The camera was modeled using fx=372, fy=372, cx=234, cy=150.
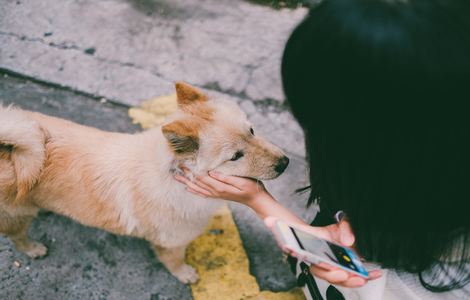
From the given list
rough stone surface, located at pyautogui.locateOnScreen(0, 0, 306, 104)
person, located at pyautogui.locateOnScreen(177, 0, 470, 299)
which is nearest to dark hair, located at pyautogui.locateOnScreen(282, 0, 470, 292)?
person, located at pyautogui.locateOnScreen(177, 0, 470, 299)

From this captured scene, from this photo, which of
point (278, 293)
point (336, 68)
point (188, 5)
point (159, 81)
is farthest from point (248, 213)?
point (188, 5)

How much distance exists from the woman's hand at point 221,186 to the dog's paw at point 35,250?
1.39 meters

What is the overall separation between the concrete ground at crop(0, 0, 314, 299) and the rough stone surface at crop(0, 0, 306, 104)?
0.03 feet

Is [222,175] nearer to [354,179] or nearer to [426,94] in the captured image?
[354,179]

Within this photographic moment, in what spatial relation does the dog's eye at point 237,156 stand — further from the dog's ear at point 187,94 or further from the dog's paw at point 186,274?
the dog's paw at point 186,274

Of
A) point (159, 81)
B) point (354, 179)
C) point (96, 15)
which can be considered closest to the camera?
point (354, 179)

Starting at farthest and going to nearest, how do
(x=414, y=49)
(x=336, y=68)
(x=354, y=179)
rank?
(x=354, y=179) < (x=336, y=68) < (x=414, y=49)

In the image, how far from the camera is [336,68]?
1.23 meters

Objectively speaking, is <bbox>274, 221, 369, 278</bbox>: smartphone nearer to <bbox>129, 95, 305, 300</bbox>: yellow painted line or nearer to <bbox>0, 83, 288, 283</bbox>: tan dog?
<bbox>0, 83, 288, 283</bbox>: tan dog

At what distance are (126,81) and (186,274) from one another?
1.91m

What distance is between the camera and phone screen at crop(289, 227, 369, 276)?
1.50 meters

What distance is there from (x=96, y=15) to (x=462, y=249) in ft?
12.7

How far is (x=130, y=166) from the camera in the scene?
7.12 ft

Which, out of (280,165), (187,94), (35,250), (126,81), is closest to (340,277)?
(280,165)
